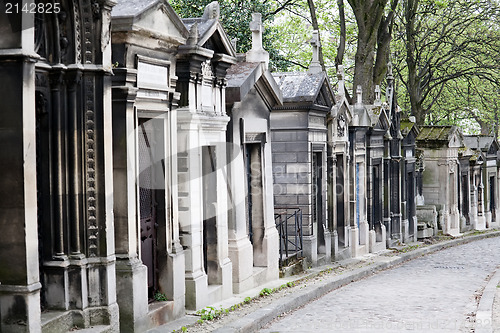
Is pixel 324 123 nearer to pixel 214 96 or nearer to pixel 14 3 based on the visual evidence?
pixel 214 96

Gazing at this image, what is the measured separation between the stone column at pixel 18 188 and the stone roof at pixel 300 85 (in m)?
8.80

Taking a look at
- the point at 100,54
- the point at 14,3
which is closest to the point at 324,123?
the point at 100,54

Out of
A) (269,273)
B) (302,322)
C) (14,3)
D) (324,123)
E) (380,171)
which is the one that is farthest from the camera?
(380,171)

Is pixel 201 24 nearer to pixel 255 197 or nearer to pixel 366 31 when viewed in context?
pixel 255 197

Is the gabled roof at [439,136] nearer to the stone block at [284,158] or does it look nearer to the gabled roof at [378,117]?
the gabled roof at [378,117]

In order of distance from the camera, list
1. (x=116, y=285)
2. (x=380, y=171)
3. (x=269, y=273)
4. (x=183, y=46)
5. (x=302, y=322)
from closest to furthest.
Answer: (x=116, y=285)
(x=183, y=46)
(x=302, y=322)
(x=269, y=273)
(x=380, y=171)

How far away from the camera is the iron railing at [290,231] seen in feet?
47.3

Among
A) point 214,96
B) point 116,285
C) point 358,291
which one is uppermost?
point 214,96

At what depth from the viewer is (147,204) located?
9242mm

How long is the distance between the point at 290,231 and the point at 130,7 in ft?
25.8

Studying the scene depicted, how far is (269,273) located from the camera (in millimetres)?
12898

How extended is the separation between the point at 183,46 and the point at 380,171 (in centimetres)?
1251

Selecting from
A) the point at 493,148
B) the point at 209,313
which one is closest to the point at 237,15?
the point at 209,313

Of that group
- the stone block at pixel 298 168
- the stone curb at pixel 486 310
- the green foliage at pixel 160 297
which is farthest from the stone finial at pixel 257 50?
the stone curb at pixel 486 310
